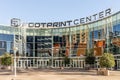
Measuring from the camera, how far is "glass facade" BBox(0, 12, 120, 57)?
92.5 m

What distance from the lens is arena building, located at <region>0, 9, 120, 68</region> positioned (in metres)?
91.6

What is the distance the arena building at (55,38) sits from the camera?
91.6m

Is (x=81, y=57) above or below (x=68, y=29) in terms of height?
below

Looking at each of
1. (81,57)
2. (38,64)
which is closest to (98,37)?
(81,57)

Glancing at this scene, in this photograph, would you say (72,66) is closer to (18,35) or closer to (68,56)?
(68,56)

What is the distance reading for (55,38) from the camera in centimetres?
10550

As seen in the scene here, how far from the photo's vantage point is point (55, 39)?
105250 millimetres

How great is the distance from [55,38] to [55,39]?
1.43 ft

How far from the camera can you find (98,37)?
89.1 m

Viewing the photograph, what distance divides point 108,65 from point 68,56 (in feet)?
145

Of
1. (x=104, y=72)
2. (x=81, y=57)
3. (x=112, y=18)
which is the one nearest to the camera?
(x=104, y=72)

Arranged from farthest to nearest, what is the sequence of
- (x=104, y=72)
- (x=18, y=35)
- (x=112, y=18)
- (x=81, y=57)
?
1. (x=18, y=35)
2. (x=81, y=57)
3. (x=112, y=18)
4. (x=104, y=72)

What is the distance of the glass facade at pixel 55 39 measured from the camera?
92456 millimetres

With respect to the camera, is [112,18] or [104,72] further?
[112,18]
